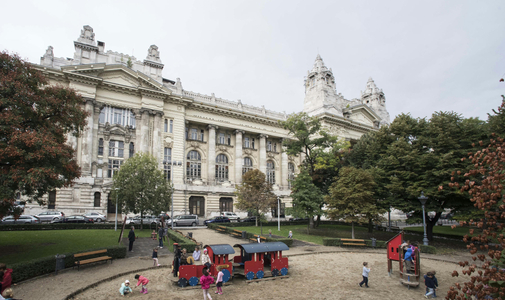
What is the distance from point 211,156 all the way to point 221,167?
11.6 feet

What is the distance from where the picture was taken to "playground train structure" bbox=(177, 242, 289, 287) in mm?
14312

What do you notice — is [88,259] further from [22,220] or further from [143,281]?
[22,220]

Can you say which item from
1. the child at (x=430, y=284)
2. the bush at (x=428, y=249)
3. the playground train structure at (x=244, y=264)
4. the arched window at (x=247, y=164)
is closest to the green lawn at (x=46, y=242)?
the playground train structure at (x=244, y=264)

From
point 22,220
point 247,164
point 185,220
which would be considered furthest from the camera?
point 247,164

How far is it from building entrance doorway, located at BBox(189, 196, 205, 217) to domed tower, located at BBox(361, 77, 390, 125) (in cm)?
4659

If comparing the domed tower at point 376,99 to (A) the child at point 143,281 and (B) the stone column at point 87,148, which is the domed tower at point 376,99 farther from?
(A) the child at point 143,281

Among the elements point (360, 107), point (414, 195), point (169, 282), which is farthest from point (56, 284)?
point (360, 107)

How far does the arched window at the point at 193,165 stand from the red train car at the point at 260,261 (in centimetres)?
3626

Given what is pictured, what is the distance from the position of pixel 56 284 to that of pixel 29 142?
7.03 meters

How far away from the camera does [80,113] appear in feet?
63.2

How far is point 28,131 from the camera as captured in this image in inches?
640

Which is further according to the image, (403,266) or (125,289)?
(403,266)

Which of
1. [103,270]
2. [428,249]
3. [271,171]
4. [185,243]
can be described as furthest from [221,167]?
[103,270]

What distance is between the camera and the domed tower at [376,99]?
73.9m
